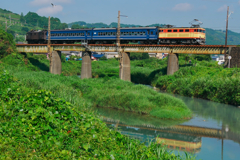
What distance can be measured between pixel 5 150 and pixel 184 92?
32.8 meters

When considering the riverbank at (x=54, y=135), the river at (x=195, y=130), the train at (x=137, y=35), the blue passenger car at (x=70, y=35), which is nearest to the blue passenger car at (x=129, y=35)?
the train at (x=137, y=35)

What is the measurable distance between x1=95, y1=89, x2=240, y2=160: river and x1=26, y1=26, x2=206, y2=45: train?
14854 millimetres

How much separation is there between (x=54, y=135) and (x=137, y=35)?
118 feet

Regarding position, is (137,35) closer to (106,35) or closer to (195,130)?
(106,35)

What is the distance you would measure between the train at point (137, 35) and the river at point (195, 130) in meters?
14.9

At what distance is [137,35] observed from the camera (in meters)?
46.7

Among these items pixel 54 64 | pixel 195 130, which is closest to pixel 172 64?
pixel 54 64

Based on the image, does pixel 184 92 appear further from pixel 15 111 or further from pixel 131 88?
pixel 15 111

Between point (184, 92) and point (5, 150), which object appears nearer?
point (5, 150)

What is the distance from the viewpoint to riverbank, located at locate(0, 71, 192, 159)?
1124 centimetres

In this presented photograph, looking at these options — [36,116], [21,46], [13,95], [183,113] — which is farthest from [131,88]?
[21,46]

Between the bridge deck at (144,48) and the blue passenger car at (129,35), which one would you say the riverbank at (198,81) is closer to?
the bridge deck at (144,48)

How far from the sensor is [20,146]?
11273 mm

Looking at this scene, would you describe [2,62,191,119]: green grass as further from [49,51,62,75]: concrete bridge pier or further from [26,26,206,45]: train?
[49,51,62,75]: concrete bridge pier
